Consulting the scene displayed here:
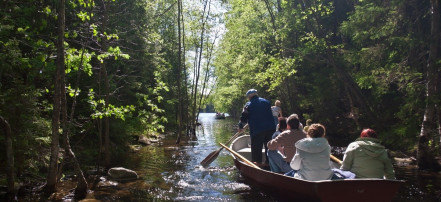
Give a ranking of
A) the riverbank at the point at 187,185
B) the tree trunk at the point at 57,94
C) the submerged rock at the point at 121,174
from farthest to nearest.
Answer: the submerged rock at the point at 121,174 → the riverbank at the point at 187,185 → the tree trunk at the point at 57,94

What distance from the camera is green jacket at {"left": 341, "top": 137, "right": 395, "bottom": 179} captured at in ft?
16.7

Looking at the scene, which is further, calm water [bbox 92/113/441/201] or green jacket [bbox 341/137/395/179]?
calm water [bbox 92/113/441/201]

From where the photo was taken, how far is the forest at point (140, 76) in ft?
20.2

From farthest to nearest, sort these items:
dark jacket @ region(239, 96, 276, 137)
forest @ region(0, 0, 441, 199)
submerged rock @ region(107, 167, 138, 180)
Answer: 1. submerged rock @ region(107, 167, 138, 180)
2. dark jacket @ region(239, 96, 276, 137)
3. forest @ region(0, 0, 441, 199)

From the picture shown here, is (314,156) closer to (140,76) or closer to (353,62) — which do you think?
(140,76)

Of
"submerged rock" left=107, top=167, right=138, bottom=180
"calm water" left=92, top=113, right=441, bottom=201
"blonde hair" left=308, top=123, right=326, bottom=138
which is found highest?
"blonde hair" left=308, top=123, right=326, bottom=138

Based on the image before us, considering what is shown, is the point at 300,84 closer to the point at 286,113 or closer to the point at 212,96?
the point at 286,113

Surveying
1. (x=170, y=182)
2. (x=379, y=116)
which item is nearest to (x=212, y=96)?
(x=379, y=116)

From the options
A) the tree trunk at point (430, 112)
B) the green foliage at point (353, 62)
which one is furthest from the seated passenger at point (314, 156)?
the green foliage at point (353, 62)

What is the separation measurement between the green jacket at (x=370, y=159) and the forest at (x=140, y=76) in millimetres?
4759

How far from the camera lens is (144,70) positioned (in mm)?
16562

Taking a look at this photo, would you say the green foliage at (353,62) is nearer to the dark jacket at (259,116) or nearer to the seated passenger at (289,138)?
the dark jacket at (259,116)

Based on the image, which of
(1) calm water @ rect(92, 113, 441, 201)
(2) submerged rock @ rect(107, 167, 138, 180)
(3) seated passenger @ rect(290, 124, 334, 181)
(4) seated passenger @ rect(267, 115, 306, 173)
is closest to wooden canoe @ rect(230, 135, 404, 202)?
(3) seated passenger @ rect(290, 124, 334, 181)

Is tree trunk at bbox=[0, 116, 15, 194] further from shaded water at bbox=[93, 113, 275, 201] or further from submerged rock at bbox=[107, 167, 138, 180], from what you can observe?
submerged rock at bbox=[107, 167, 138, 180]
